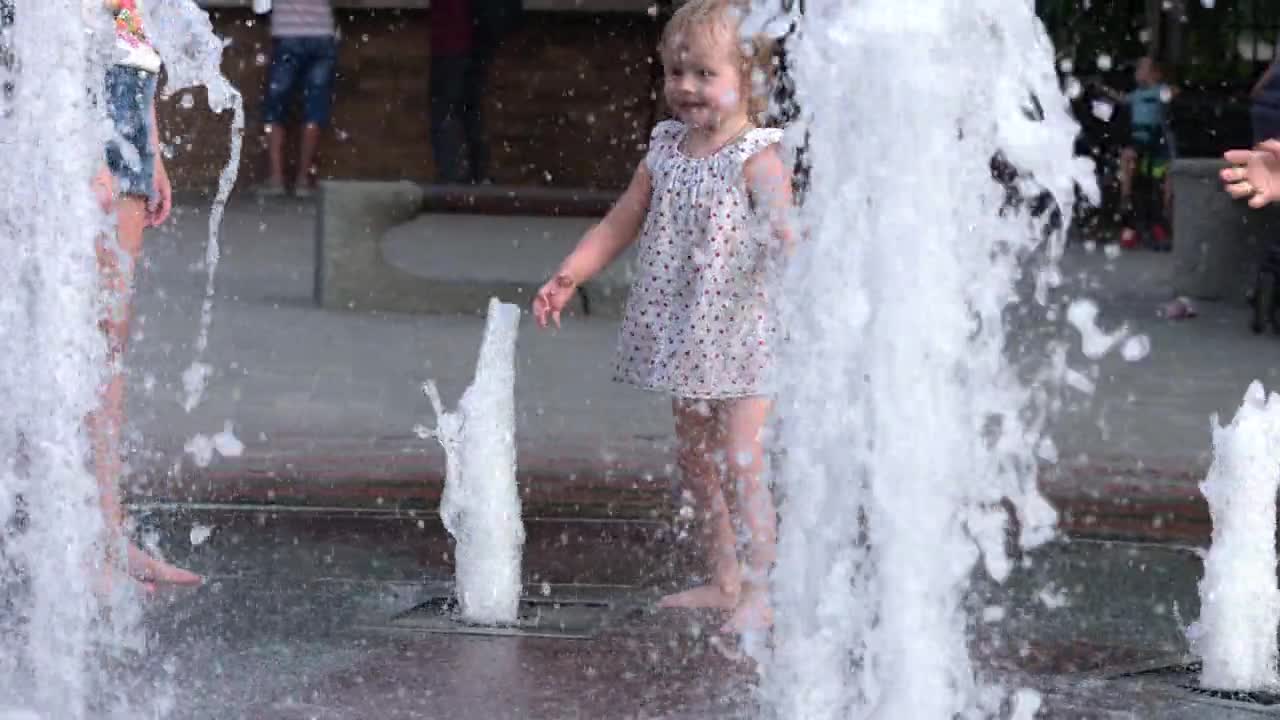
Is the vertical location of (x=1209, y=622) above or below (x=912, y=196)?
below

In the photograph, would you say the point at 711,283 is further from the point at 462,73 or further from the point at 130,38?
the point at 462,73

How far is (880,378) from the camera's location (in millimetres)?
3742

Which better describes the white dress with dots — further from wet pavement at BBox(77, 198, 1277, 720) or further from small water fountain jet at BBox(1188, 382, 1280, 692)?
small water fountain jet at BBox(1188, 382, 1280, 692)

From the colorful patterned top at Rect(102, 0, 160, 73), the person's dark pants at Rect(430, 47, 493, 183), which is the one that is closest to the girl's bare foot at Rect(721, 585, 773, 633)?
the colorful patterned top at Rect(102, 0, 160, 73)

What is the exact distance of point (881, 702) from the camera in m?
3.69

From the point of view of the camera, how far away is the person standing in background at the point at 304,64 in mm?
16891

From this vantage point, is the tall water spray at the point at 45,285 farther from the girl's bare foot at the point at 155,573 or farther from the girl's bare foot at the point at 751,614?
the girl's bare foot at the point at 751,614

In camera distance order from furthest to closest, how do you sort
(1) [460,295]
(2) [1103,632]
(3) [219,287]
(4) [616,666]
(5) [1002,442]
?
(3) [219,287], (1) [460,295], (5) [1002,442], (2) [1103,632], (4) [616,666]

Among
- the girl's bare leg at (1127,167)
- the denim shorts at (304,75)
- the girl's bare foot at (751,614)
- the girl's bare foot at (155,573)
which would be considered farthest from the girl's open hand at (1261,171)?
the denim shorts at (304,75)

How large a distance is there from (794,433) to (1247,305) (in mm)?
8771

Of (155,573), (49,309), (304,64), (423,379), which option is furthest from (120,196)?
(304,64)

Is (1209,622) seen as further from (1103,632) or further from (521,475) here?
(521,475)

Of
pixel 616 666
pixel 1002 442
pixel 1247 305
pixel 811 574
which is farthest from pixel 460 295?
pixel 811 574

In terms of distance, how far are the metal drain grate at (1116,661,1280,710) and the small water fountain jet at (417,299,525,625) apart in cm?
120
